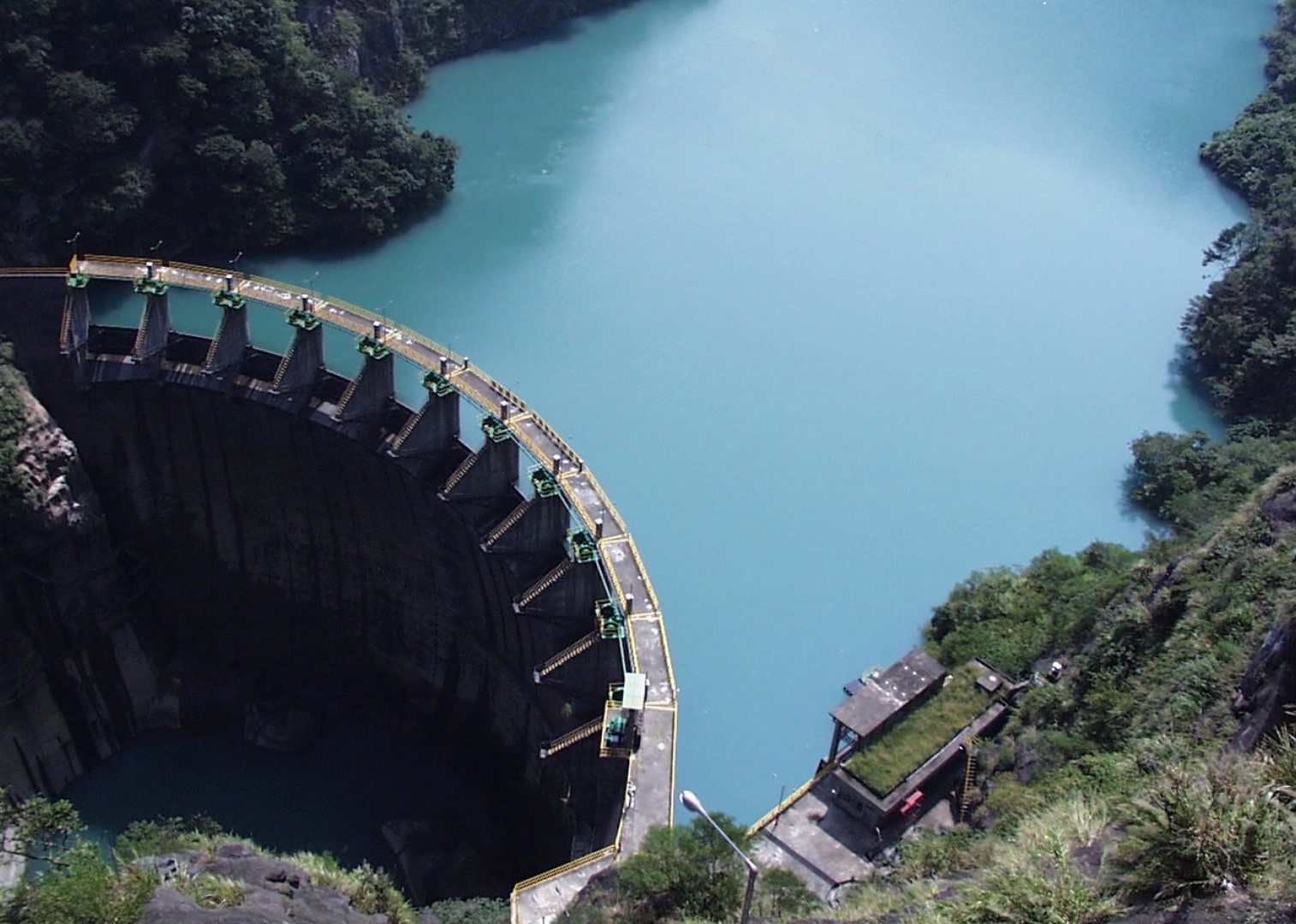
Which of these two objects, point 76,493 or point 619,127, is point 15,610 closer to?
point 76,493

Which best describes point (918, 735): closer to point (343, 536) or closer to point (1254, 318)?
point (343, 536)

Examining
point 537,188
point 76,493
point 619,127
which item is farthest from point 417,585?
point 619,127

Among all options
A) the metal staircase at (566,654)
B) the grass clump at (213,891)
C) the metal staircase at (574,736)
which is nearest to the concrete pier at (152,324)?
the metal staircase at (566,654)

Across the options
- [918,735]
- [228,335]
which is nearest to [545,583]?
[918,735]

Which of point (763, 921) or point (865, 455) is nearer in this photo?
point (763, 921)

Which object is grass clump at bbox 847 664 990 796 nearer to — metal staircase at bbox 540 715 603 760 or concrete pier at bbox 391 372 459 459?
metal staircase at bbox 540 715 603 760

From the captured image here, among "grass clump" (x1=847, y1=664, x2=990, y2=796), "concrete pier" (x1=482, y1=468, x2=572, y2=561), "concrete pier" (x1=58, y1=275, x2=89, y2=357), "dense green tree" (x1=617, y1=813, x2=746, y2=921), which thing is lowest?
"dense green tree" (x1=617, y1=813, x2=746, y2=921)

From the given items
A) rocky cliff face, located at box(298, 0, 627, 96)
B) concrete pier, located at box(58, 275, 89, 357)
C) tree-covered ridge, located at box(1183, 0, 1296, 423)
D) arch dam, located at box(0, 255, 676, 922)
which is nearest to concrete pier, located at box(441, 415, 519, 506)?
arch dam, located at box(0, 255, 676, 922)
